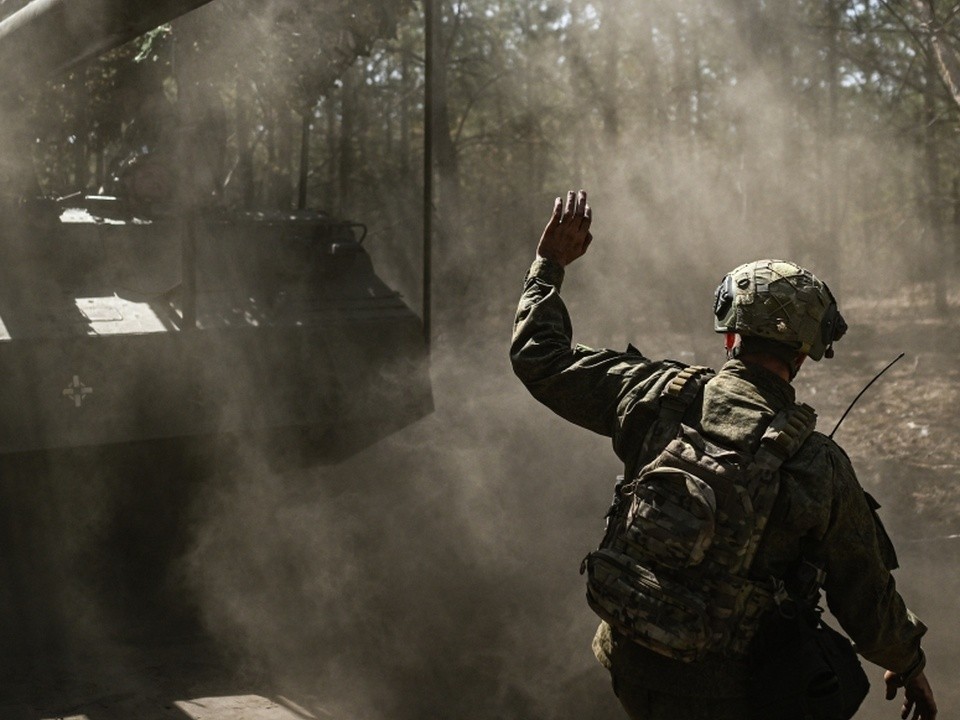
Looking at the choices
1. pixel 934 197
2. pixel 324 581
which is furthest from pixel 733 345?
pixel 934 197

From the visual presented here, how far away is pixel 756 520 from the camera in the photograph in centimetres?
224

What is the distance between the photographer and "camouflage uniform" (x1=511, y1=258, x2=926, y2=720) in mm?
2287

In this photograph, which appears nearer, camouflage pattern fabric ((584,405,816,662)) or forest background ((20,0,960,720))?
camouflage pattern fabric ((584,405,816,662))

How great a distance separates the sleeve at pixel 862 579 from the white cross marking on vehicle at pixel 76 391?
3.73 meters

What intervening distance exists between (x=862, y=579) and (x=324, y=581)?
147 inches

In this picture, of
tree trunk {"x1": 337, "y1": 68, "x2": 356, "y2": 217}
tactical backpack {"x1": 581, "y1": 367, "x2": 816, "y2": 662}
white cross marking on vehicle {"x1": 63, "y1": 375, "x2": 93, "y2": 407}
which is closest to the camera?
tactical backpack {"x1": 581, "y1": 367, "x2": 816, "y2": 662}

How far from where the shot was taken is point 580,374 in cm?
255

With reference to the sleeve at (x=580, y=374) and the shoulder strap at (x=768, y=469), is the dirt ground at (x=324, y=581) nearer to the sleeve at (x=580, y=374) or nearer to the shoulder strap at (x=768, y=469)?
the sleeve at (x=580, y=374)

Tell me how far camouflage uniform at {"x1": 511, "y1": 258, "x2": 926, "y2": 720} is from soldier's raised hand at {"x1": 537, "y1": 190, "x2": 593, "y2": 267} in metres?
0.34

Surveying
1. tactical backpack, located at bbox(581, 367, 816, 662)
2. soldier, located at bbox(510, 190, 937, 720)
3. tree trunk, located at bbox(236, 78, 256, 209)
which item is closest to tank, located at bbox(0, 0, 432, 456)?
tree trunk, located at bbox(236, 78, 256, 209)

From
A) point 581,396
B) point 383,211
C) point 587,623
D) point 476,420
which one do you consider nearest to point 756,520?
point 581,396

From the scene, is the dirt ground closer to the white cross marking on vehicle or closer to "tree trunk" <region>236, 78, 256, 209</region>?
the white cross marking on vehicle

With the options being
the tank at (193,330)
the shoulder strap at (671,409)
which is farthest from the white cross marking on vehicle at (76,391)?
the shoulder strap at (671,409)

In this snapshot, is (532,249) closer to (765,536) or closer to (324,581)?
(324,581)
